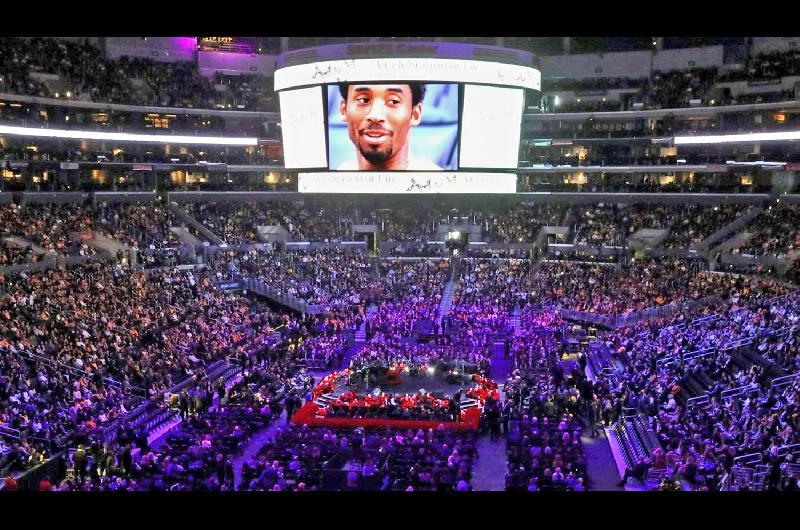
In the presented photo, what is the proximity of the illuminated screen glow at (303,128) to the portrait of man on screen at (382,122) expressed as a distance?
1.66m

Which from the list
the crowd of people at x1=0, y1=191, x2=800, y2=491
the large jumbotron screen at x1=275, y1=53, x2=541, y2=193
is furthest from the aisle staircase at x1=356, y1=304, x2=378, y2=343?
the large jumbotron screen at x1=275, y1=53, x2=541, y2=193

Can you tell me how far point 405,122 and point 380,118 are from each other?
141cm

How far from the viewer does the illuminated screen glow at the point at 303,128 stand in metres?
40.7

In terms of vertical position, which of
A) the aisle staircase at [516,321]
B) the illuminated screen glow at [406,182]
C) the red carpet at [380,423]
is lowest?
the aisle staircase at [516,321]

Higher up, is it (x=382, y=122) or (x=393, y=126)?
(x=382, y=122)

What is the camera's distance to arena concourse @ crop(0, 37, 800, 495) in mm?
17422

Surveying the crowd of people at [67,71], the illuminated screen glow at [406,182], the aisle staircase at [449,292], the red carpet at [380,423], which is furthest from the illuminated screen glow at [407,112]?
the red carpet at [380,423]

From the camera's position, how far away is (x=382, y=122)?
3972 cm

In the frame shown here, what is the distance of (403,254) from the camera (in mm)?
46094

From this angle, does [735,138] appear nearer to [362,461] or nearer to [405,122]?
[405,122]

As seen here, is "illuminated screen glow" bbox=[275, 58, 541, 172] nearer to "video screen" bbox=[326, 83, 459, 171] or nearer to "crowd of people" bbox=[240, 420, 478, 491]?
"video screen" bbox=[326, 83, 459, 171]

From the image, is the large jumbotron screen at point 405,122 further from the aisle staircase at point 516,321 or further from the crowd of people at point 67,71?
the crowd of people at point 67,71

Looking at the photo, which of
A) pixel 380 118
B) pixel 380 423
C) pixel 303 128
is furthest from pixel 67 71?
pixel 380 423
